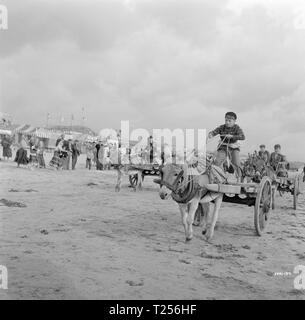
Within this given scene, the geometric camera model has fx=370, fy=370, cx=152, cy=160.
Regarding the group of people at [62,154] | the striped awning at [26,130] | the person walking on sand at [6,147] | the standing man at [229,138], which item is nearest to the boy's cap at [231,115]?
the standing man at [229,138]

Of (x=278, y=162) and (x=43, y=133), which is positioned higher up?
(x=43, y=133)

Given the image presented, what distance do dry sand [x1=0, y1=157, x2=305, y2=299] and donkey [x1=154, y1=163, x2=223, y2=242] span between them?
0.54 metres

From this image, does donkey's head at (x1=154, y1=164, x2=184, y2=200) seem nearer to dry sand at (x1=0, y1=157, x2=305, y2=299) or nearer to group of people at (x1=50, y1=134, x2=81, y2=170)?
dry sand at (x1=0, y1=157, x2=305, y2=299)

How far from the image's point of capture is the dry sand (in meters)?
4.52

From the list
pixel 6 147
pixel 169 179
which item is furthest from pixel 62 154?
pixel 169 179

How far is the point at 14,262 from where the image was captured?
523 cm

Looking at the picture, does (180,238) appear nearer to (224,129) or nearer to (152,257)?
(152,257)

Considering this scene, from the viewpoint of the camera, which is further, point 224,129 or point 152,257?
point 224,129

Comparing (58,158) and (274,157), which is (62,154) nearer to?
(58,158)

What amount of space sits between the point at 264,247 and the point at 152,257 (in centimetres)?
244

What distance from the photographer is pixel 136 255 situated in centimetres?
596

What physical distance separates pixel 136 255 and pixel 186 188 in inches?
59.3

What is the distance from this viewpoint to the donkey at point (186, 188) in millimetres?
6402

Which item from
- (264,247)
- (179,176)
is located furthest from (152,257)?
(264,247)
